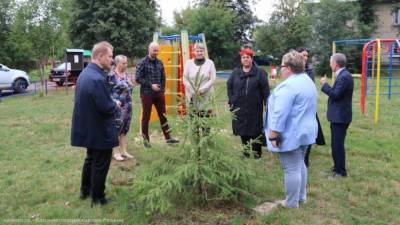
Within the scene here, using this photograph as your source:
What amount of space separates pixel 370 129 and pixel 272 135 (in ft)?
18.0

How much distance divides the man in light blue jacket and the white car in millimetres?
18296

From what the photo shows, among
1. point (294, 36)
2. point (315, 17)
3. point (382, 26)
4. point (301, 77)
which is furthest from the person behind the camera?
point (294, 36)

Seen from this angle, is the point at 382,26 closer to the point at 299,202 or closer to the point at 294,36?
the point at 294,36

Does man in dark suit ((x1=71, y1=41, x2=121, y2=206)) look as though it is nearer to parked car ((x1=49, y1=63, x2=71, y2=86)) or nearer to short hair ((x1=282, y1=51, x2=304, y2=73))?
short hair ((x1=282, y1=51, x2=304, y2=73))

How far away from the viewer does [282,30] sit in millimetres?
35750

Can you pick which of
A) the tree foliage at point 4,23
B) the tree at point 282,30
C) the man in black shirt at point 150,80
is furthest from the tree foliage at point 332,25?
the man in black shirt at point 150,80

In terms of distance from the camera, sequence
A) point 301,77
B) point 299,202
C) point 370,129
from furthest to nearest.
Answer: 1. point 370,129
2. point 299,202
3. point 301,77

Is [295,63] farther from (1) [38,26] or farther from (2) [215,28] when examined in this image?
(2) [215,28]

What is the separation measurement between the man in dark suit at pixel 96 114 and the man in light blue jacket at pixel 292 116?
5.18ft

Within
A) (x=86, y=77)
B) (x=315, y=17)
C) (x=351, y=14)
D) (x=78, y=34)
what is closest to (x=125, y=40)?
(x=78, y=34)

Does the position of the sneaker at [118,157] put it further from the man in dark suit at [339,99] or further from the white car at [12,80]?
the white car at [12,80]

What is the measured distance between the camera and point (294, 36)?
3516cm

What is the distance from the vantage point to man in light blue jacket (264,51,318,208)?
12.9 feet

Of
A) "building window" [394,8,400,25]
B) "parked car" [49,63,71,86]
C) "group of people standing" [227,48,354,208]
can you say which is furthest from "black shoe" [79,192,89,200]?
"building window" [394,8,400,25]
